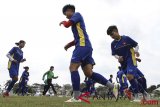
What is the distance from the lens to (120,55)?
35.7 ft

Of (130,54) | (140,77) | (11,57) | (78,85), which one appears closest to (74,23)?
(78,85)

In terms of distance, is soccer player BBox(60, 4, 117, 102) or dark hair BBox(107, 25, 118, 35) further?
dark hair BBox(107, 25, 118, 35)

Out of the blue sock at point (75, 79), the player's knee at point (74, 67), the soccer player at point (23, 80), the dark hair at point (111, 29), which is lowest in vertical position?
the blue sock at point (75, 79)

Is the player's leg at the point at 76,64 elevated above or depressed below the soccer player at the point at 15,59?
below

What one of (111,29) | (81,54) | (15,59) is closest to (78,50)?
(81,54)

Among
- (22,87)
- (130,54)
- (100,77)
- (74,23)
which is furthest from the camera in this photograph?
(22,87)

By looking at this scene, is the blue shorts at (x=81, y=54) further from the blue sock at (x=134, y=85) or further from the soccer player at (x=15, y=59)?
the soccer player at (x=15, y=59)

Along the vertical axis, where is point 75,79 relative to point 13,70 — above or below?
below

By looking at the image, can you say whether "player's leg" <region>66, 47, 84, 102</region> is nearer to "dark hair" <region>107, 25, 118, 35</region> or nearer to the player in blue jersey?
"dark hair" <region>107, 25, 118, 35</region>

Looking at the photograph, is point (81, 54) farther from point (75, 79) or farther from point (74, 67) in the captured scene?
point (75, 79)

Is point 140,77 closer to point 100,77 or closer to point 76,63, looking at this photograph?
point 100,77

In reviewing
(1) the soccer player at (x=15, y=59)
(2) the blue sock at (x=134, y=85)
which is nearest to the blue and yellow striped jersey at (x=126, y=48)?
(2) the blue sock at (x=134, y=85)

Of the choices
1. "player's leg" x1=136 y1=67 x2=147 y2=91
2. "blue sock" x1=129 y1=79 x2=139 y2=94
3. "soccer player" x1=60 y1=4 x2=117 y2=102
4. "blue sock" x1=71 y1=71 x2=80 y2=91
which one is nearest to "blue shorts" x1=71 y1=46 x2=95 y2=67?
"soccer player" x1=60 y1=4 x2=117 y2=102

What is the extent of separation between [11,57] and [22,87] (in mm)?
15071
